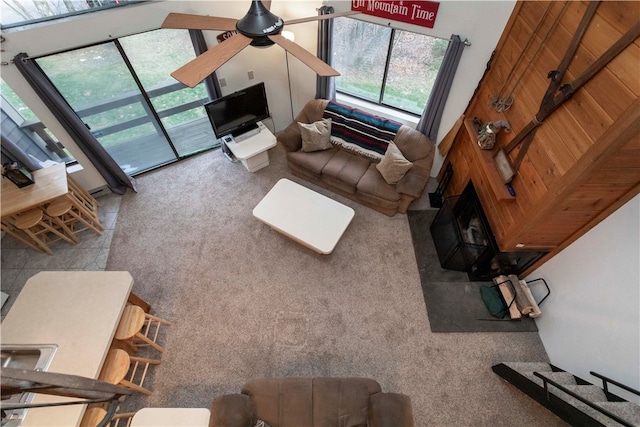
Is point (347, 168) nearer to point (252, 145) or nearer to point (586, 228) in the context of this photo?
point (252, 145)

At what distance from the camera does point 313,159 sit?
13.2ft

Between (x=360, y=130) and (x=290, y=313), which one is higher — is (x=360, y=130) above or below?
above

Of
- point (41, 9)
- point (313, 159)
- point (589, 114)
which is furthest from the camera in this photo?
point (313, 159)

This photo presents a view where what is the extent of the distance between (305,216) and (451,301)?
Answer: 1.83m

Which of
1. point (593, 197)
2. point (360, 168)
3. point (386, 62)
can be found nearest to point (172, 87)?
point (360, 168)

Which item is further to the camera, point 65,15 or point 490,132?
point 65,15

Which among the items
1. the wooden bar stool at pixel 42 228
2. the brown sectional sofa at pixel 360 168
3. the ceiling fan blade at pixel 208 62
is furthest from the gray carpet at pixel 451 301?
the wooden bar stool at pixel 42 228

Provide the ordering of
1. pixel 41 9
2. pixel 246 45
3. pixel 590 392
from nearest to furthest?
1. pixel 246 45
2. pixel 590 392
3. pixel 41 9

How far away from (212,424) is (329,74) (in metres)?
2.46

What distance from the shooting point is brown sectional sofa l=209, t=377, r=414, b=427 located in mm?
2174

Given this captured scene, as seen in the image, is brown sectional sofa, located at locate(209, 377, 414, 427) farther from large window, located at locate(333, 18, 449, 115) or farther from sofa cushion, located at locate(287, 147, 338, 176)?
large window, located at locate(333, 18, 449, 115)

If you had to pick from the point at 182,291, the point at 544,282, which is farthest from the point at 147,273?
the point at 544,282

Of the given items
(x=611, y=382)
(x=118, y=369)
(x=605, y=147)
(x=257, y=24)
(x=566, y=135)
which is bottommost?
(x=118, y=369)

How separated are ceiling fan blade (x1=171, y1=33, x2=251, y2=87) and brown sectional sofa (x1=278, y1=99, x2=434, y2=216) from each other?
2285 millimetres
